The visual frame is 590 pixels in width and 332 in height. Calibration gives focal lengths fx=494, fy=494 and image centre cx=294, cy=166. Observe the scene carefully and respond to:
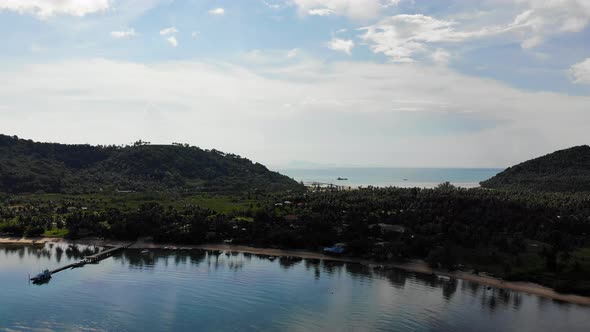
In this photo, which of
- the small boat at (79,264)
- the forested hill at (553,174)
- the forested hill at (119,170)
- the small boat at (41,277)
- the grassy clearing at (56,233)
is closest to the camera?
the small boat at (41,277)

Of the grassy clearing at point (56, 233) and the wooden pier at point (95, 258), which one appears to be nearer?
the wooden pier at point (95, 258)

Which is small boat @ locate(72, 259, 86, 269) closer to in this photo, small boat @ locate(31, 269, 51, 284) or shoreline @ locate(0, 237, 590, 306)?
small boat @ locate(31, 269, 51, 284)

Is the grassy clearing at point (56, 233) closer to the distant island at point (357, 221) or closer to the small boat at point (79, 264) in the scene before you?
the distant island at point (357, 221)

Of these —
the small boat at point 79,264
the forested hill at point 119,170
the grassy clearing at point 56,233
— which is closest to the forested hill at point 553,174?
the forested hill at point 119,170

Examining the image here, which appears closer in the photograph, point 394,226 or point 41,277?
point 41,277

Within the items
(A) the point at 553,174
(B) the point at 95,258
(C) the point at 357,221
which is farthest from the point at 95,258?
(A) the point at 553,174

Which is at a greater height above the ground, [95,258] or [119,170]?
[119,170]

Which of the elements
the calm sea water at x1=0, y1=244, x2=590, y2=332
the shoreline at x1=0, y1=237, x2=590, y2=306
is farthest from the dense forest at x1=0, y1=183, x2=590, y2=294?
the calm sea water at x1=0, y1=244, x2=590, y2=332

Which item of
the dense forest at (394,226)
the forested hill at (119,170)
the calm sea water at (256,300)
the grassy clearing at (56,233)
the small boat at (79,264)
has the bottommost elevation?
the calm sea water at (256,300)

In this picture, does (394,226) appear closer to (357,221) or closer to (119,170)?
(357,221)
